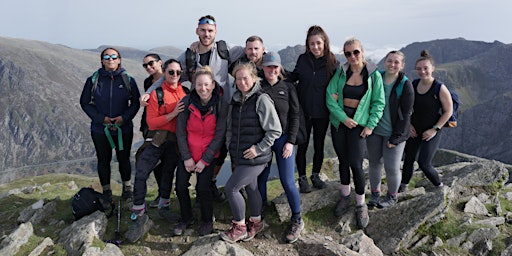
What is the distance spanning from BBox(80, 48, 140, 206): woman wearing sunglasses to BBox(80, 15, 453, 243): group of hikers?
1.3 inches

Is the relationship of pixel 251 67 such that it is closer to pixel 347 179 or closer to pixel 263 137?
pixel 263 137

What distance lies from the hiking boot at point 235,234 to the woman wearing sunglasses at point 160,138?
8.94ft

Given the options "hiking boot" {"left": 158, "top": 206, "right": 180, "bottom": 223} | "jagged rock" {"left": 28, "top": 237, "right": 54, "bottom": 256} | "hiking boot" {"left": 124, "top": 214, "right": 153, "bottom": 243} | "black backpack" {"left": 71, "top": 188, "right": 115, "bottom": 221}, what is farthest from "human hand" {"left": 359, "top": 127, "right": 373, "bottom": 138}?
"jagged rock" {"left": 28, "top": 237, "right": 54, "bottom": 256}

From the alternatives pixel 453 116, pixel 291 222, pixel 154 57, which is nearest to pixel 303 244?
pixel 291 222

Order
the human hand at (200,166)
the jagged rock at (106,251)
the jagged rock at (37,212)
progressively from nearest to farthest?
the jagged rock at (106,251)
the human hand at (200,166)
the jagged rock at (37,212)

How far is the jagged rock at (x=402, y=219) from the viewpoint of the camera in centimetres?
967

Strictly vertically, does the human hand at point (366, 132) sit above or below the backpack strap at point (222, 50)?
below

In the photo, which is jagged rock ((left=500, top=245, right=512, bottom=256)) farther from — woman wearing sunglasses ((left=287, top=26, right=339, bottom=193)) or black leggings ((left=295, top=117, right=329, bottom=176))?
woman wearing sunglasses ((left=287, top=26, right=339, bottom=193))

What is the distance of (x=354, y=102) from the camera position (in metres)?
9.20

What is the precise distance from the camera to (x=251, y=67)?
8281 millimetres

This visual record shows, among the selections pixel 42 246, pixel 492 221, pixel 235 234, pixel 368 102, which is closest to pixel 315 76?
pixel 368 102

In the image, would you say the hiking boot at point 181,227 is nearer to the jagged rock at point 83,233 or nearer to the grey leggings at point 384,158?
the jagged rock at point 83,233

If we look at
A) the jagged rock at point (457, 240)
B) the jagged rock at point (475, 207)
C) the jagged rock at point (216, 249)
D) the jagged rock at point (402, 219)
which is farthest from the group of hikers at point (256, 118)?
Result: the jagged rock at point (475, 207)

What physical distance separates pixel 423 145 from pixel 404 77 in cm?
295
